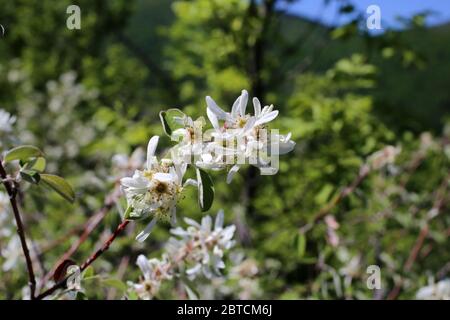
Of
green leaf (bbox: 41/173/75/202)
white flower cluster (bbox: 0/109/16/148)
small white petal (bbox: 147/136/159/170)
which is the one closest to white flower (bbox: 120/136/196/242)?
small white petal (bbox: 147/136/159/170)

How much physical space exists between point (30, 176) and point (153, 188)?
282 mm

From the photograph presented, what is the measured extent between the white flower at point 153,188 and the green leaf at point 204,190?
0.09 ft

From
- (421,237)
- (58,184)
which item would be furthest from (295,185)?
(58,184)

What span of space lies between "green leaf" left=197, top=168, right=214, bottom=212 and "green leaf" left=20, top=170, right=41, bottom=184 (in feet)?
1.15

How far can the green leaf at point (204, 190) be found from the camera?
99cm

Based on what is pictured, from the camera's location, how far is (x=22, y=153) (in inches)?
45.0

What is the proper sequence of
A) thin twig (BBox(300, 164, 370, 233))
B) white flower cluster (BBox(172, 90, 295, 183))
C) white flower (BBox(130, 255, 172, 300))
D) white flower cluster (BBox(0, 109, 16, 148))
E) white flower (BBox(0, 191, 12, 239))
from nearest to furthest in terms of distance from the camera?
white flower cluster (BBox(172, 90, 295, 183)), white flower (BBox(130, 255, 172, 300)), white flower cluster (BBox(0, 109, 16, 148)), white flower (BBox(0, 191, 12, 239)), thin twig (BBox(300, 164, 370, 233))

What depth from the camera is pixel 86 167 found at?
18.6ft

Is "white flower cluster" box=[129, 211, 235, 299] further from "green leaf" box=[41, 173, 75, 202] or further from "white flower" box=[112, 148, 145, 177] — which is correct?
"white flower" box=[112, 148, 145, 177]

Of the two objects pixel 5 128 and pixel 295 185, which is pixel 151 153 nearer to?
pixel 5 128

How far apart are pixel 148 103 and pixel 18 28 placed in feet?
11.2

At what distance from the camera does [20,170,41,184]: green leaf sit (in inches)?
43.7

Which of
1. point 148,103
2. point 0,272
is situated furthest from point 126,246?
point 148,103
